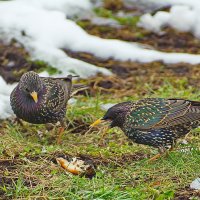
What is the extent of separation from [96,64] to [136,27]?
4.48 feet

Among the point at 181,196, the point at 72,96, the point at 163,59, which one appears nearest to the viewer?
the point at 181,196

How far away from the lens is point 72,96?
28.9 ft

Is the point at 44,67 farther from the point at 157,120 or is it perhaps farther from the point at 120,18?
the point at 157,120

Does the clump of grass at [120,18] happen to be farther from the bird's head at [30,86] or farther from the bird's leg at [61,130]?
the bird's head at [30,86]

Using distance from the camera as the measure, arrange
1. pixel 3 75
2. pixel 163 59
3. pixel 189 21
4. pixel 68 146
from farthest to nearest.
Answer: pixel 189 21 → pixel 163 59 → pixel 3 75 → pixel 68 146

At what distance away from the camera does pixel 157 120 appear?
685 centimetres

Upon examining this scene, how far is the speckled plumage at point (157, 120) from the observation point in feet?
22.3

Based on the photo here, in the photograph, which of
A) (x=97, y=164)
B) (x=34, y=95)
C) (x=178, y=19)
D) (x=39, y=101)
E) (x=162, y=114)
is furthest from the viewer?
(x=178, y=19)

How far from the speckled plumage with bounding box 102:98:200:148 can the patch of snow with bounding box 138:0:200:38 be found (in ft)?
13.7

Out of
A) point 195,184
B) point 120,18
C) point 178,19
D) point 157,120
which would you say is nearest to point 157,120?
point 157,120

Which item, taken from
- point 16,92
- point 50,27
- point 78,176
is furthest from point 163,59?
point 78,176

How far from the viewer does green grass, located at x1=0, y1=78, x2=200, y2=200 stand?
5590 millimetres

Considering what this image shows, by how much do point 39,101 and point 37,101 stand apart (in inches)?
1.4

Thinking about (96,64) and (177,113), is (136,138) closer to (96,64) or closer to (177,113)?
(177,113)
